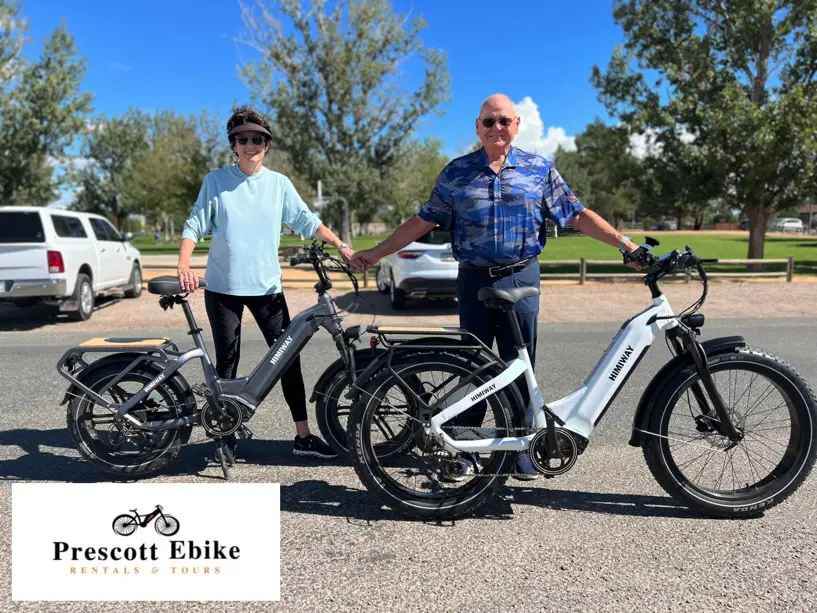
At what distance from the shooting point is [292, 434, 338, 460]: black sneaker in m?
3.73

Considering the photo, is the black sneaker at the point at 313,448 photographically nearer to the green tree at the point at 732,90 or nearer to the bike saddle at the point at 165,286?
the bike saddle at the point at 165,286

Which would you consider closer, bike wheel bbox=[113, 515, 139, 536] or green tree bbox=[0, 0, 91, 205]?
bike wheel bbox=[113, 515, 139, 536]

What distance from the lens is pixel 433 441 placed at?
2912 mm

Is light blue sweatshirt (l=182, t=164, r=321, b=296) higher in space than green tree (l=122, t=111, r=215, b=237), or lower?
lower

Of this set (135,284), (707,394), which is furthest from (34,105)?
(707,394)

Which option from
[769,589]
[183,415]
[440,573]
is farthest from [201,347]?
[769,589]

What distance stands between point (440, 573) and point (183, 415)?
1752 mm

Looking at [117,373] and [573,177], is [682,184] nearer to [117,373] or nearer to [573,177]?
[117,373]

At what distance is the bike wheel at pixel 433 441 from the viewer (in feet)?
9.54

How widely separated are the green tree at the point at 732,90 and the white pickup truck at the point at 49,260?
14.3 metres

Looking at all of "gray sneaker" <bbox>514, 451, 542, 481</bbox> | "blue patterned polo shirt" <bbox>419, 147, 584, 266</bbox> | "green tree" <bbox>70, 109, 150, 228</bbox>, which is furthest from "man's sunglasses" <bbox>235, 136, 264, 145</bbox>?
"green tree" <bbox>70, 109, 150, 228</bbox>

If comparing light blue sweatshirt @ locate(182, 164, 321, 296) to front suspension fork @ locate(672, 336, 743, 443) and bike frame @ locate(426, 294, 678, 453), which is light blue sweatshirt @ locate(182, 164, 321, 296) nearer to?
bike frame @ locate(426, 294, 678, 453)

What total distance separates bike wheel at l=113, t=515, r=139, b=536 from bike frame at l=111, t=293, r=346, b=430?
0.88 meters

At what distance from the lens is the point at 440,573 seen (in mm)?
2484
